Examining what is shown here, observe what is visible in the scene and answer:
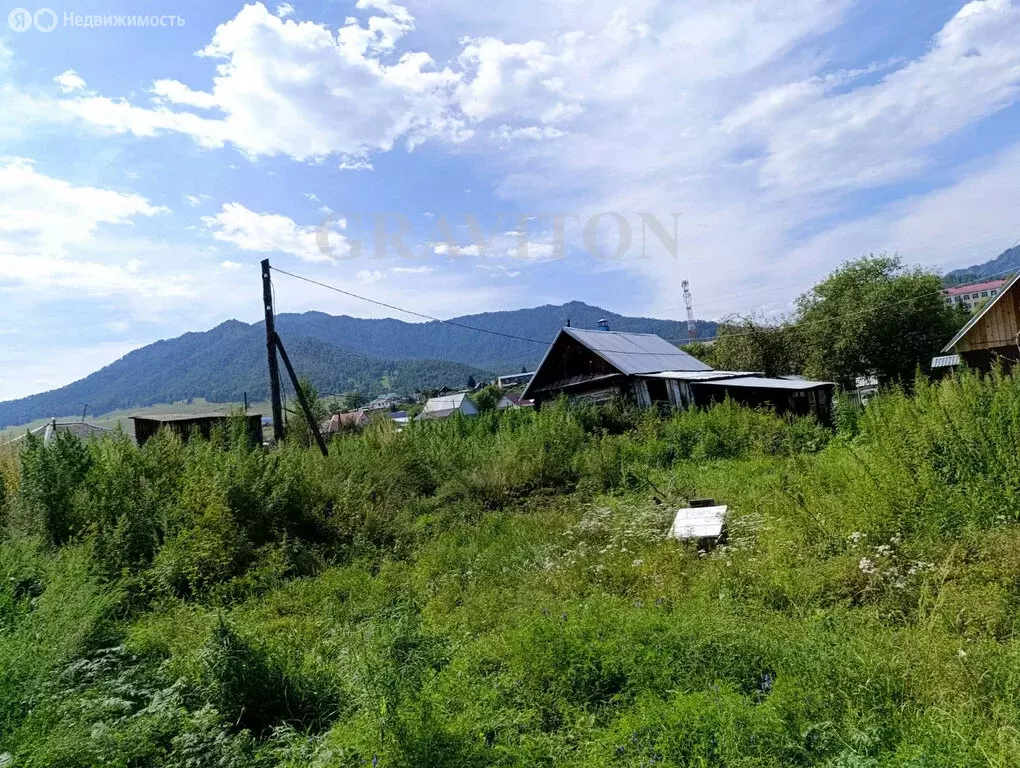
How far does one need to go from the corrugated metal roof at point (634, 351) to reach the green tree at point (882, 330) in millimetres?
8473

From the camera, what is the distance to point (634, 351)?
78.7ft

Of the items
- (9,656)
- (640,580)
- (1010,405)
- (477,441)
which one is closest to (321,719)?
(9,656)

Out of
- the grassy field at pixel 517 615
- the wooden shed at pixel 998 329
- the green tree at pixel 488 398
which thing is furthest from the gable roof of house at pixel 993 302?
the green tree at pixel 488 398

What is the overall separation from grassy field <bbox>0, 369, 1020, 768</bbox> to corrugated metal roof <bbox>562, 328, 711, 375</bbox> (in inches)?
469

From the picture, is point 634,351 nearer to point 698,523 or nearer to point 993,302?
point 993,302

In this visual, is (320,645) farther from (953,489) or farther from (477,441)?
(477,441)

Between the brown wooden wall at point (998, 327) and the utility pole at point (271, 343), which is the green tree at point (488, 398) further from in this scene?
the brown wooden wall at point (998, 327)

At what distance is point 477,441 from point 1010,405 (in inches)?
428

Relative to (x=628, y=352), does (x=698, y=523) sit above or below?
below

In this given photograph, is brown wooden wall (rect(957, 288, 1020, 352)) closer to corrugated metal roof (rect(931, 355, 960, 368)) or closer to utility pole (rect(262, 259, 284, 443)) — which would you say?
corrugated metal roof (rect(931, 355, 960, 368))

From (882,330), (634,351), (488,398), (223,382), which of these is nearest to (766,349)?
(882,330)

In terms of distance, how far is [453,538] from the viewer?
7984 mm

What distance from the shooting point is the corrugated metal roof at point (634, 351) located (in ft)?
70.5

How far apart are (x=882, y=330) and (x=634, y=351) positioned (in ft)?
49.6
